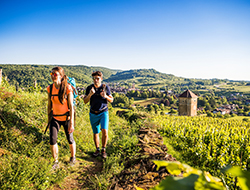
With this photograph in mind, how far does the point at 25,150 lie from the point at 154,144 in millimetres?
3087

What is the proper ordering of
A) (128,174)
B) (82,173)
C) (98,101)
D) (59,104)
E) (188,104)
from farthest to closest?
(188,104) < (98,101) < (82,173) < (59,104) < (128,174)

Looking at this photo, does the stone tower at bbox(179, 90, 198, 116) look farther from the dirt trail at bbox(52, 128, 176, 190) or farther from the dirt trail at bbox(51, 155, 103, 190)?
the dirt trail at bbox(51, 155, 103, 190)

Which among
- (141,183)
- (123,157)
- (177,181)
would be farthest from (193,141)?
(177,181)

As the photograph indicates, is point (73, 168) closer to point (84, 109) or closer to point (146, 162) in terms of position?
point (146, 162)

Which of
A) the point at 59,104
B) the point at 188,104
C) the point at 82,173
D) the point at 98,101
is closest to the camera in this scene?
the point at 59,104

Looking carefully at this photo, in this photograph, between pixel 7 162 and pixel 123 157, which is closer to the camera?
pixel 7 162

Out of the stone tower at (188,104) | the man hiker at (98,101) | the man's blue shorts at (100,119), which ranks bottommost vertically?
the stone tower at (188,104)

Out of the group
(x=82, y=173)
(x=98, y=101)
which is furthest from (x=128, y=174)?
(x=98, y=101)

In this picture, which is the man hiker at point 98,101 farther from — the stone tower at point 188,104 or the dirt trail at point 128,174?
the stone tower at point 188,104

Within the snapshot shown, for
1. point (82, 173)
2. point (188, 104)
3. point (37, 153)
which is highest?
point (37, 153)

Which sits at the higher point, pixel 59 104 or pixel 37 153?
pixel 59 104

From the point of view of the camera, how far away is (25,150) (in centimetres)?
325

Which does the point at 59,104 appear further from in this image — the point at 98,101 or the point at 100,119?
the point at 100,119

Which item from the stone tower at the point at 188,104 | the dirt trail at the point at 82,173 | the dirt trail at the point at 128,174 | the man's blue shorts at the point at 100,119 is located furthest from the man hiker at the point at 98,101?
the stone tower at the point at 188,104
